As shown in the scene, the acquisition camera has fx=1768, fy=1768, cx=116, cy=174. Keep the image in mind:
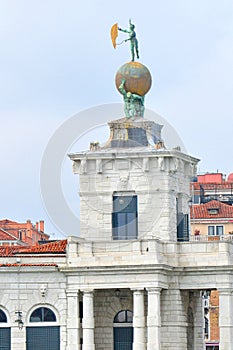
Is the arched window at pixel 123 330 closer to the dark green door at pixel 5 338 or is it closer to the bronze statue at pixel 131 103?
the dark green door at pixel 5 338

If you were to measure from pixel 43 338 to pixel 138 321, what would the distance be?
4736 mm

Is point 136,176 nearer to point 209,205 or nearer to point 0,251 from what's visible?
point 0,251

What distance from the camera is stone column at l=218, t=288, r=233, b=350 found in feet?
261

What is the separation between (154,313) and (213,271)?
3.46 meters

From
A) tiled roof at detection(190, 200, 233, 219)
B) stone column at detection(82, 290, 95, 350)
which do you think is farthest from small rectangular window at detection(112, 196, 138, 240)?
tiled roof at detection(190, 200, 233, 219)

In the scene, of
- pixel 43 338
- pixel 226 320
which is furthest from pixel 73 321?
pixel 226 320

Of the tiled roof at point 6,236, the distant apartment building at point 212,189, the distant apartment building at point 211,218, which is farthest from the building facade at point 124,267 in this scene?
the distant apartment building at point 212,189

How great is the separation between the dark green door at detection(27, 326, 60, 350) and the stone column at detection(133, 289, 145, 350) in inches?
153

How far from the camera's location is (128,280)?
7950 cm

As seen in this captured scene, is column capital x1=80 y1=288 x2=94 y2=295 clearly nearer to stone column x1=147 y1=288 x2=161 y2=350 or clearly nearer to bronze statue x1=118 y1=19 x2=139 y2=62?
stone column x1=147 y1=288 x2=161 y2=350

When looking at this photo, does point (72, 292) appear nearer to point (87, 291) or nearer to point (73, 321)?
point (87, 291)

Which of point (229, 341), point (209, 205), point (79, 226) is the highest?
point (209, 205)

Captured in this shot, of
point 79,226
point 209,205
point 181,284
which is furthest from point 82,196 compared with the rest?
point 209,205

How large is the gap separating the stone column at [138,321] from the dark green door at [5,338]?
235 inches
